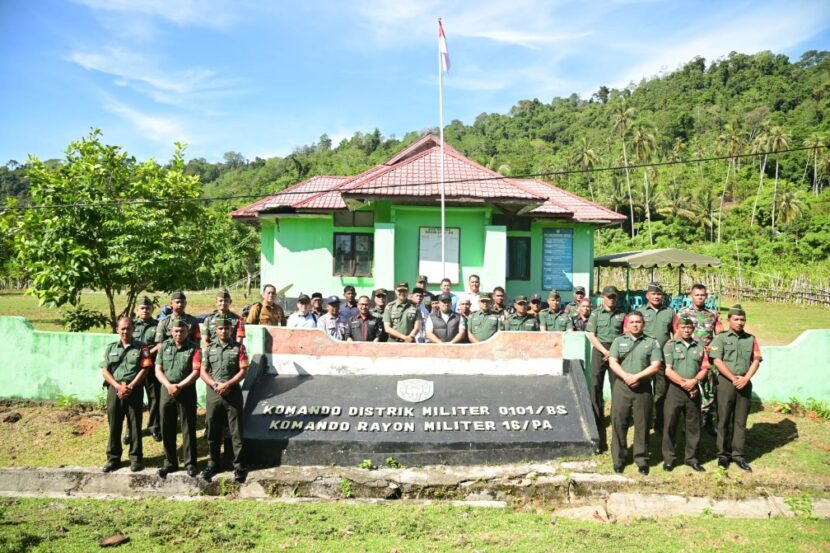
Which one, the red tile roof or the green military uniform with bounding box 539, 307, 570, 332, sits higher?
the red tile roof

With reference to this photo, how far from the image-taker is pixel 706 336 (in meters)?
6.70

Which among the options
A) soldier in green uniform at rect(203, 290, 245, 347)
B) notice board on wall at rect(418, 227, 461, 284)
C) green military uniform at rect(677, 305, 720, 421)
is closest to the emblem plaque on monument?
soldier in green uniform at rect(203, 290, 245, 347)

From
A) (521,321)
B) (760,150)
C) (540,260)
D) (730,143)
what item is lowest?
(521,321)

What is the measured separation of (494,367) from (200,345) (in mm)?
3467

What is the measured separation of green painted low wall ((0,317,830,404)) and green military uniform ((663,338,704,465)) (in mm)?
2474

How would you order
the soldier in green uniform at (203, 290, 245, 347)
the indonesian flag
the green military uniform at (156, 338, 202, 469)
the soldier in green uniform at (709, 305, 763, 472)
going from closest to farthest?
the green military uniform at (156, 338, 202, 469) < the soldier in green uniform at (709, 305, 763, 472) < the soldier in green uniform at (203, 290, 245, 347) < the indonesian flag

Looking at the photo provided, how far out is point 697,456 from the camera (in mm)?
5832

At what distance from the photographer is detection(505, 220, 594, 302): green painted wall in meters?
14.4

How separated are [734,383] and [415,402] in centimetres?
338

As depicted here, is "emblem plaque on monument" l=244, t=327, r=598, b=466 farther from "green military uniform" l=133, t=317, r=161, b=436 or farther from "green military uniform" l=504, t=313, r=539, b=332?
"green military uniform" l=133, t=317, r=161, b=436

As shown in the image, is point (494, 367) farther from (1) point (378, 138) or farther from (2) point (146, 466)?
(1) point (378, 138)

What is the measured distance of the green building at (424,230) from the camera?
1167 centimetres

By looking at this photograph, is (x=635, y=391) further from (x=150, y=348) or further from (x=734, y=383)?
(x=150, y=348)

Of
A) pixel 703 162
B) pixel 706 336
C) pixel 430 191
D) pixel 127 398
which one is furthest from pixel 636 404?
pixel 703 162
